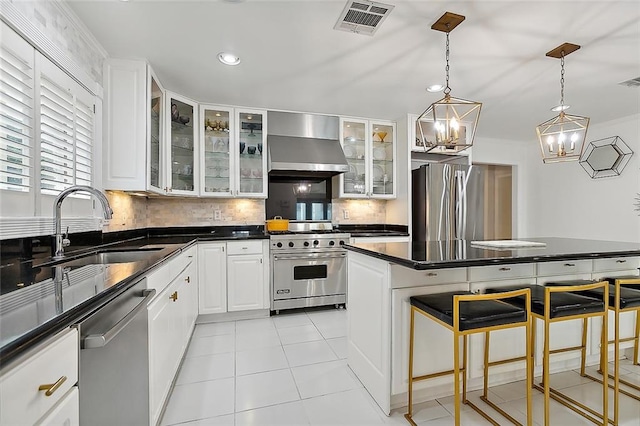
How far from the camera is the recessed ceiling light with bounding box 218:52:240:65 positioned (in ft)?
7.97

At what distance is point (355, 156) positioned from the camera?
4129mm

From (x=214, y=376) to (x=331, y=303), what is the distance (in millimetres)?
1733

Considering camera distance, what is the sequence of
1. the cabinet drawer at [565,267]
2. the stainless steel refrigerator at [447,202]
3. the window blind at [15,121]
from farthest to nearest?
the stainless steel refrigerator at [447,202], the cabinet drawer at [565,267], the window blind at [15,121]

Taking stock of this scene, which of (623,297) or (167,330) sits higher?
(623,297)

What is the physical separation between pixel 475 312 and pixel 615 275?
1.58 metres

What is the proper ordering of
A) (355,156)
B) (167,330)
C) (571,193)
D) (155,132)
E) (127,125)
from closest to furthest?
(167,330)
(127,125)
(155,132)
(355,156)
(571,193)

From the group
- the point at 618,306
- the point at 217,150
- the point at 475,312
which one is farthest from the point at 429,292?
the point at 217,150

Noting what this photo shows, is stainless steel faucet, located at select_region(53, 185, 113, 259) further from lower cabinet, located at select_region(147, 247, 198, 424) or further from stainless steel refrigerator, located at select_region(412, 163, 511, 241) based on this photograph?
stainless steel refrigerator, located at select_region(412, 163, 511, 241)

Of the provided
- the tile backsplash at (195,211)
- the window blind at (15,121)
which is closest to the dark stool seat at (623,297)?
the tile backsplash at (195,211)

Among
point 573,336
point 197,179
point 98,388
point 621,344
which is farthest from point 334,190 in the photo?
point 98,388

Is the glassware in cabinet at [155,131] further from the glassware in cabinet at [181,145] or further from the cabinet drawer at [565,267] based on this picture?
the cabinet drawer at [565,267]

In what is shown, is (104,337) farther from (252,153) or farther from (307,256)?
(252,153)

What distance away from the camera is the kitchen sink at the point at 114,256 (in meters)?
1.73

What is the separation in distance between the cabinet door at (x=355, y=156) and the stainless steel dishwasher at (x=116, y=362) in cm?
301
